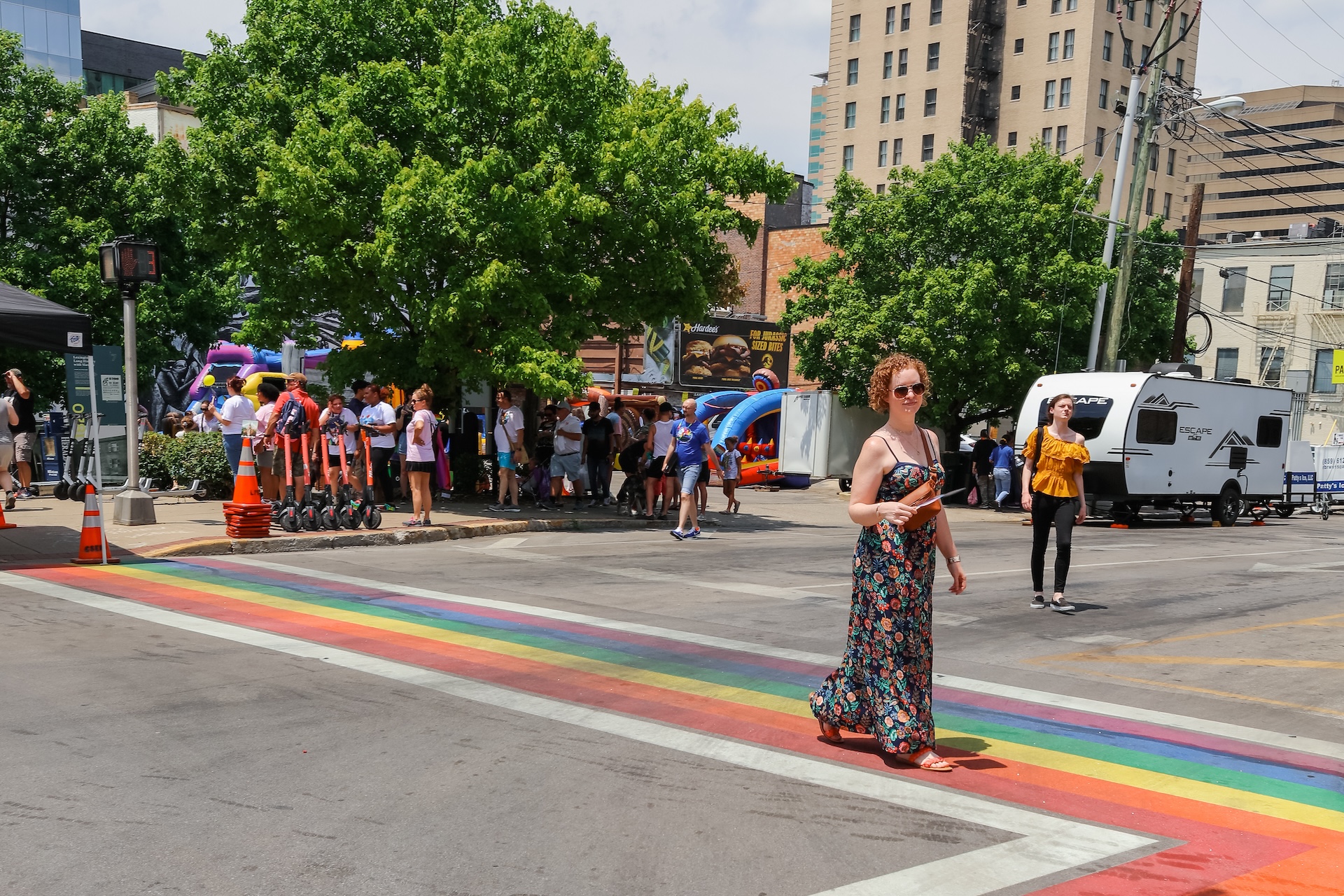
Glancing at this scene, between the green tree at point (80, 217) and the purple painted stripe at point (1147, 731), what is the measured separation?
2301 cm

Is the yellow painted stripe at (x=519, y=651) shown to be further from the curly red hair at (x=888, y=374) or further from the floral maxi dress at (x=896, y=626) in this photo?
the curly red hair at (x=888, y=374)

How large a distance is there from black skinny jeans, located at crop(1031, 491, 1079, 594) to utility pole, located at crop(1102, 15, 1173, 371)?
1908cm

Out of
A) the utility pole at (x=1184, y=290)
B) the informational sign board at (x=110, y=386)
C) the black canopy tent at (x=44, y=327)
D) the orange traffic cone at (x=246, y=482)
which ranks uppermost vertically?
the utility pole at (x=1184, y=290)

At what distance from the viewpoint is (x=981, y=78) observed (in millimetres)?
71750

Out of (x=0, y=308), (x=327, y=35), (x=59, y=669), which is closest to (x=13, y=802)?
(x=59, y=669)

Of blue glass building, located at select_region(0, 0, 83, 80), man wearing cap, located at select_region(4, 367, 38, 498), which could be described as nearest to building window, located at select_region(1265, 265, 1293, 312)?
man wearing cap, located at select_region(4, 367, 38, 498)

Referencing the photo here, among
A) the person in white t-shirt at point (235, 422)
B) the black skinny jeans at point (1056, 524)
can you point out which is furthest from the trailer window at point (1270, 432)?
the person in white t-shirt at point (235, 422)

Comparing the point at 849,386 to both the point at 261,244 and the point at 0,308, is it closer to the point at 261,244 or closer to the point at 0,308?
the point at 261,244

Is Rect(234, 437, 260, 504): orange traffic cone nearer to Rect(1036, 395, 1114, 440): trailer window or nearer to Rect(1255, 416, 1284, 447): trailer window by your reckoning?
Rect(1036, 395, 1114, 440): trailer window

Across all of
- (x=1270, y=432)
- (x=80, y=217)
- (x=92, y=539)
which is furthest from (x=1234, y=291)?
(x=92, y=539)

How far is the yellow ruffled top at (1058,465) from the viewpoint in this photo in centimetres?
1022

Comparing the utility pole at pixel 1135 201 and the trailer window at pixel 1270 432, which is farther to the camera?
the utility pole at pixel 1135 201

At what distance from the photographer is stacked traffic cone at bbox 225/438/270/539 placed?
13.1 metres

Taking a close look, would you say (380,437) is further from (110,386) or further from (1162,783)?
(1162,783)
